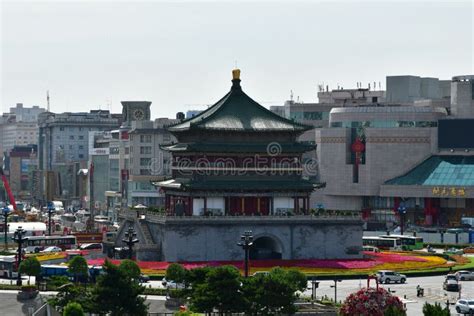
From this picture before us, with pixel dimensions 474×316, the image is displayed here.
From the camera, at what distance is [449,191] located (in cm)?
17038

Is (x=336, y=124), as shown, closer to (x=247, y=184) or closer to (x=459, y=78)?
(x=459, y=78)

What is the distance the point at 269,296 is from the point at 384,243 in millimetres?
59792

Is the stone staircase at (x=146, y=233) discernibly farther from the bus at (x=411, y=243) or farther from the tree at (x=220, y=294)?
the tree at (x=220, y=294)

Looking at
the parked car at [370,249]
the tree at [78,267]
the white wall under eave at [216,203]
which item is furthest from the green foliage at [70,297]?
the parked car at [370,249]

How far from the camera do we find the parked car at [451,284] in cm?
11169

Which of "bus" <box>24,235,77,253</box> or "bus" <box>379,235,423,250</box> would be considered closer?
"bus" <box>379,235,423,250</box>

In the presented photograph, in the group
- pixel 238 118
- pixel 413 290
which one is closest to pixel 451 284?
pixel 413 290

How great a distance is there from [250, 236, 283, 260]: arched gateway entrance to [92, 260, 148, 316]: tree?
136ft

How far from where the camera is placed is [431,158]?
176375 millimetres

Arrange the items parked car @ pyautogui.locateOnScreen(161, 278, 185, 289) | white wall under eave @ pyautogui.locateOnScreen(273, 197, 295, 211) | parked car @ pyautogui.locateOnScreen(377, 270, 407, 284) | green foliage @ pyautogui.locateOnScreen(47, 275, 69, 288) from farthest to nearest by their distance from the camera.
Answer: white wall under eave @ pyautogui.locateOnScreen(273, 197, 295, 211), parked car @ pyautogui.locateOnScreen(377, 270, 407, 284), parked car @ pyautogui.locateOnScreen(161, 278, 185, 289), green foliage @ pyautogui.locateOnScreen(47, 275, 69, 288)

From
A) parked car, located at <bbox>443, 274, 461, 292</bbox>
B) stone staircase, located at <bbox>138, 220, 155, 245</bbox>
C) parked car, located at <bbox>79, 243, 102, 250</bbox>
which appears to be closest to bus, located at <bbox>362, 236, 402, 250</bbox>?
stone staircase, located at <bbox>138, 220, 155, 245</bbox>

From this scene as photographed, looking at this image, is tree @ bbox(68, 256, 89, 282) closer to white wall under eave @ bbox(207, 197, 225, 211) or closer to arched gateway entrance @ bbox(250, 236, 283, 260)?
white wall under eave @ bbox(207, 197, 225, 211)

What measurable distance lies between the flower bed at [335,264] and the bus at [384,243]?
50.5 ft

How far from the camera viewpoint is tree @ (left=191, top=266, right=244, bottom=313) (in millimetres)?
91125
